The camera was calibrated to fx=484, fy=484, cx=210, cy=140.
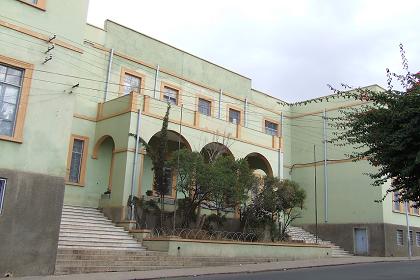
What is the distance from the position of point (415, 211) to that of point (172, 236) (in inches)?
858

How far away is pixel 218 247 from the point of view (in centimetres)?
1975

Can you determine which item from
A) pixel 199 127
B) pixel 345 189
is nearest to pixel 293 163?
pixel 345 189

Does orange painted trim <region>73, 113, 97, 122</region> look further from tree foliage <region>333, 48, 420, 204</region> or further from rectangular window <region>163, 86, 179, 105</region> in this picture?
tree foliage <region>333, 48, 420, 204</region>

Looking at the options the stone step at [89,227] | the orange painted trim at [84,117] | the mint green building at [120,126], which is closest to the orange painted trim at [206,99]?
the mint green building at [120,126]

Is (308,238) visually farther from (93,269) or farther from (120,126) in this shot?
(93,269)

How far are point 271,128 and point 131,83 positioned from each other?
1208 centimetres

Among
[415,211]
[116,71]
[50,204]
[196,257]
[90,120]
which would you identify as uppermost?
[116,71]

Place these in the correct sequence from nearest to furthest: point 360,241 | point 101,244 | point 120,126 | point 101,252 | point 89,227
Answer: point 101,252
point 101,244
point 89,227
point 120,126
point 360,241

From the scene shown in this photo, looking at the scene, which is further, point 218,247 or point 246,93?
point 246,93

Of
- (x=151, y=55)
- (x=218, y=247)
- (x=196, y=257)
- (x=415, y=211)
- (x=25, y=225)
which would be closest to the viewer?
(x=25, y=225)

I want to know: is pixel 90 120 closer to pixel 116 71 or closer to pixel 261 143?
pixel 116 71

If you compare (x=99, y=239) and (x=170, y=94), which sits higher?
(x=170, y=94)

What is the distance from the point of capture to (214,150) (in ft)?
77.5

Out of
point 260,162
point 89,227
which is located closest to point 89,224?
point 89,227
